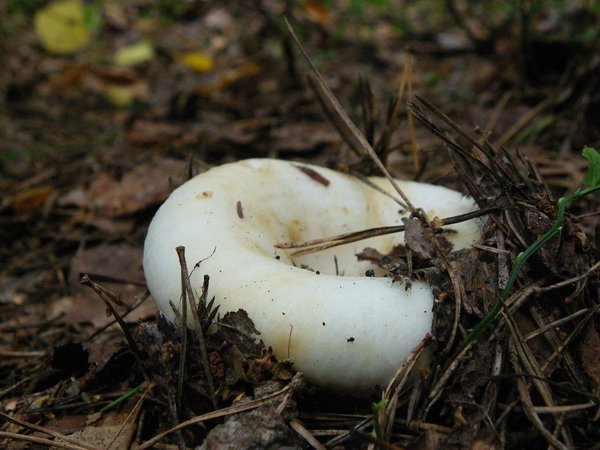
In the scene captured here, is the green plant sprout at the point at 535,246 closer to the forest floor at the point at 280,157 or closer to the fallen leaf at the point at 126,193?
the forest floor at the point at 280,157

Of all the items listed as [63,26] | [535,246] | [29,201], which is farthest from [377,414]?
[63,26]

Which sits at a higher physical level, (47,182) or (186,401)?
(47,182)

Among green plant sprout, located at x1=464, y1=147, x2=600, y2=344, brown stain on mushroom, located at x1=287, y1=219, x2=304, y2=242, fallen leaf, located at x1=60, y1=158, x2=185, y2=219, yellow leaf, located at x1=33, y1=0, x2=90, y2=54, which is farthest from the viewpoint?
yellow leaf, located at x1=33, y1=0, x2=90, y2=54

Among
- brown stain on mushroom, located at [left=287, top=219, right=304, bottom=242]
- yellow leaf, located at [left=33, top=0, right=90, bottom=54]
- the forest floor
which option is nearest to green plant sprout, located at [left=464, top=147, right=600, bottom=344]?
the forest floor

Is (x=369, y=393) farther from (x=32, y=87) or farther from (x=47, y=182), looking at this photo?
(x=32, y=87)

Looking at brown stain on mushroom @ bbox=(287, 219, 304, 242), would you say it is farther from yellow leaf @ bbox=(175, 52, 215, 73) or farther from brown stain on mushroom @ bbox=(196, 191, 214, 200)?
yellow leaf @ bbox=(175, 52, 215, 73)

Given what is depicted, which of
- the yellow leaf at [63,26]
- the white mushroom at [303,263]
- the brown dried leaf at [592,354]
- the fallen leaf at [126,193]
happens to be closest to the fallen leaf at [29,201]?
→ the fallen leaf at [126,193]

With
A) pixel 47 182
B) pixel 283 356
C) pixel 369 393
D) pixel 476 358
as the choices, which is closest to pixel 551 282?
pixel 476 358
